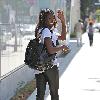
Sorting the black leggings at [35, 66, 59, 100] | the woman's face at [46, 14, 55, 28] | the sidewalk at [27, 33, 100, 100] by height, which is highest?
the woman's face at [46, 14, 55, 28]

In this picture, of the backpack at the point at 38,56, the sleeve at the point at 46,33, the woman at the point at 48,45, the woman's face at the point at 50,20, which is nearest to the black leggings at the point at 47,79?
the woman at the point at 48,45

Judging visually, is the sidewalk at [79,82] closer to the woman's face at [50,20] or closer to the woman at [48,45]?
the woman at [48,45]

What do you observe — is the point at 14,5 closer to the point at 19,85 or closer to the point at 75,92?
the point at 19,85

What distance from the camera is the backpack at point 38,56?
6285 mm

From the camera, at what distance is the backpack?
6285mm

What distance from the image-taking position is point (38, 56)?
20.6 feet

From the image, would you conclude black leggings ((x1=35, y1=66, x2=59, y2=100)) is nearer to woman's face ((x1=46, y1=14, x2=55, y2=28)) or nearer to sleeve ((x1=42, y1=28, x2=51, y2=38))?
sleeve ((x1=42, y1=28, x2=51, y2=38))

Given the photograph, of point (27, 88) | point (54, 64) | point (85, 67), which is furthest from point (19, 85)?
point (85, 67)

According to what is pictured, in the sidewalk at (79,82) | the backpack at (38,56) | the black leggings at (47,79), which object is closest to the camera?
the backpack at (38,56)

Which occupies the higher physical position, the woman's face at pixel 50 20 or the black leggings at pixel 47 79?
the woman's face at pixel 50 20

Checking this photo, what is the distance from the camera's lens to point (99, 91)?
1061 cm

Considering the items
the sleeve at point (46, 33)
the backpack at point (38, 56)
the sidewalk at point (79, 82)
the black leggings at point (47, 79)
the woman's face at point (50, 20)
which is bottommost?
the sidewalk at point (79, 82)

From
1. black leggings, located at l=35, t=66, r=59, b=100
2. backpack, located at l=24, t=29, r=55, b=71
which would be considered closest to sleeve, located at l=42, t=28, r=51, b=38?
backpack, located at l=24, t=29, r=55, b=71

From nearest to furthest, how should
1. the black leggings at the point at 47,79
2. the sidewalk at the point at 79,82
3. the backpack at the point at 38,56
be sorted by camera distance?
1. the backpack at the point at 38,56
2. the black leggings at the point at 47,79
3. the sidewalk at the point at 79,82
